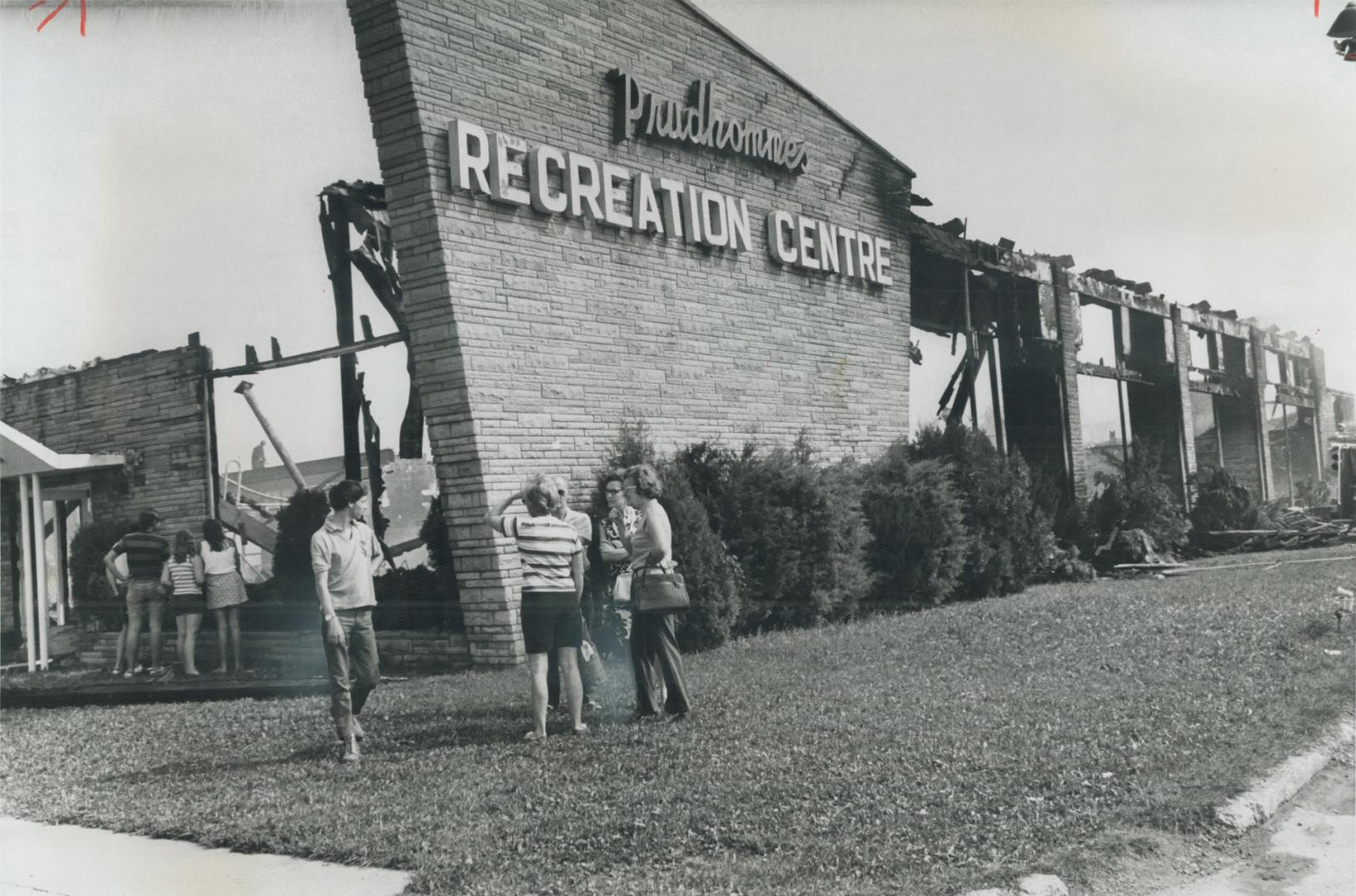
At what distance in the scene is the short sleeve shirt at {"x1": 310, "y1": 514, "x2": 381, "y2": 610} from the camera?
20.9 feet

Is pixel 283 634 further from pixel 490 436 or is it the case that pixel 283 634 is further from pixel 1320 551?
pixel 1320 551

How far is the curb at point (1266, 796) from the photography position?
4109 mm

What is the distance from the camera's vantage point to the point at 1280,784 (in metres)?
5.48

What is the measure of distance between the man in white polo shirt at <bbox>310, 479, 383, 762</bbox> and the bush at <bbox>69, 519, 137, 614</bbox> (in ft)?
24.3

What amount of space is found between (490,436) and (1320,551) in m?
15.6

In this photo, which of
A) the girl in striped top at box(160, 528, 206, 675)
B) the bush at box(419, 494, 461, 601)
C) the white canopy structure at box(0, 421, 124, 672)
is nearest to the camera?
the bush at box(419, 494, 461, 601)

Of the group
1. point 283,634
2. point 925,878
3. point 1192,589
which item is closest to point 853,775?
point 925,878

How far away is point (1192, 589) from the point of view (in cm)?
1326

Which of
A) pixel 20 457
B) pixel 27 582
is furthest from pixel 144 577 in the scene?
pixel 20 457

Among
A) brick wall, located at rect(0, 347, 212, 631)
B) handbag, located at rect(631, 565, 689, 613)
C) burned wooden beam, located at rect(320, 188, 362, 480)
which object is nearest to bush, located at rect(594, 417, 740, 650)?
burned wooden beam, located at rect(320, 188, 362, 480)

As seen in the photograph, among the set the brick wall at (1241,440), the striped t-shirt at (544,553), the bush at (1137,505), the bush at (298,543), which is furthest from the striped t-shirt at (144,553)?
the brick wall at (1241,440)

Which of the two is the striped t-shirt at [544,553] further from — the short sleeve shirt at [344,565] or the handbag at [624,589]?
the short sleeve shirt at [344,565]

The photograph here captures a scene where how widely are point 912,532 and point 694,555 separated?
4.04m

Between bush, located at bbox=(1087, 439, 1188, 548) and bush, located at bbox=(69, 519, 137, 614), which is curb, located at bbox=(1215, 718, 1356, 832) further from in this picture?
bush, located at bbox=(69, 519, 137, 614)
